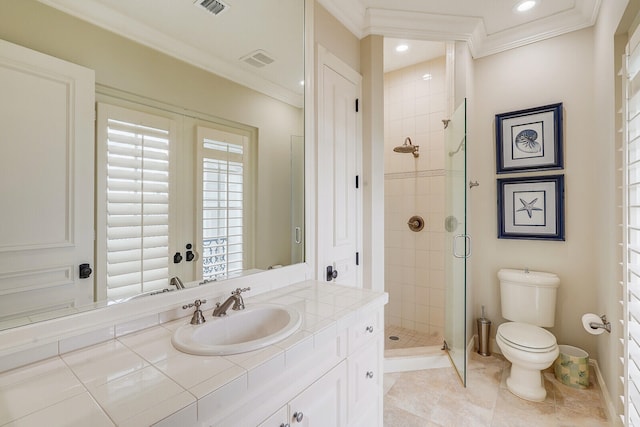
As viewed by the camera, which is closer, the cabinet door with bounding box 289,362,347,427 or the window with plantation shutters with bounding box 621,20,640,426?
the cabinet door with bounding box 289,362,347,427

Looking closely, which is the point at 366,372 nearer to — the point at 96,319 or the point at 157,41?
the point at 96,319

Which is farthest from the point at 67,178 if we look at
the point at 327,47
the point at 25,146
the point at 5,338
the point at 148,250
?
the point at 327,47

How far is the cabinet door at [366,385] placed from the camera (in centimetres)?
126

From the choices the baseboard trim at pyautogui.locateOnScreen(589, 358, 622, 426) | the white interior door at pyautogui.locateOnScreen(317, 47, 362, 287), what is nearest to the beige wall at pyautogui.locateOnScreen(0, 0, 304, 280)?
the white interior door at pyautogui.locateOnScreen(317, 47, 362, 287)

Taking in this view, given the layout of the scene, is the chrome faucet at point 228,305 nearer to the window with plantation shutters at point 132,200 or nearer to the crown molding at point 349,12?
the window with plantation shutters at point 132,200

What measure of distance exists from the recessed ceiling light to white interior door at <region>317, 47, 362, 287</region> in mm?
1226

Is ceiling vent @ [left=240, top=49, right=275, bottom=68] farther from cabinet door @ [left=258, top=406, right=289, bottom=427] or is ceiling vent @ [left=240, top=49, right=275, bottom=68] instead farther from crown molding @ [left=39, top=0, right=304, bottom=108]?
cabinet door @ [left=258, top=406, right=289, bottom=427]

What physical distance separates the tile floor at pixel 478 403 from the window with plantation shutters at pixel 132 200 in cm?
163

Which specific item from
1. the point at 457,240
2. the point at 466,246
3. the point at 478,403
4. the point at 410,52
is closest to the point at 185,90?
the point at 466,246

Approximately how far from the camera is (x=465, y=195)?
2.04m

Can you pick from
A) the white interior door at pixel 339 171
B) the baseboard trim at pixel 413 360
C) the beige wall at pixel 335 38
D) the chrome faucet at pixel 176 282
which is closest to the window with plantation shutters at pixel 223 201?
the chrome faucet at pixel 176 282

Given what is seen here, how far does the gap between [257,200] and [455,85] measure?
194 cm

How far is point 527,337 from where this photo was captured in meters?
2.00

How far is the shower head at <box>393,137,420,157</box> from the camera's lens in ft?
9.37
